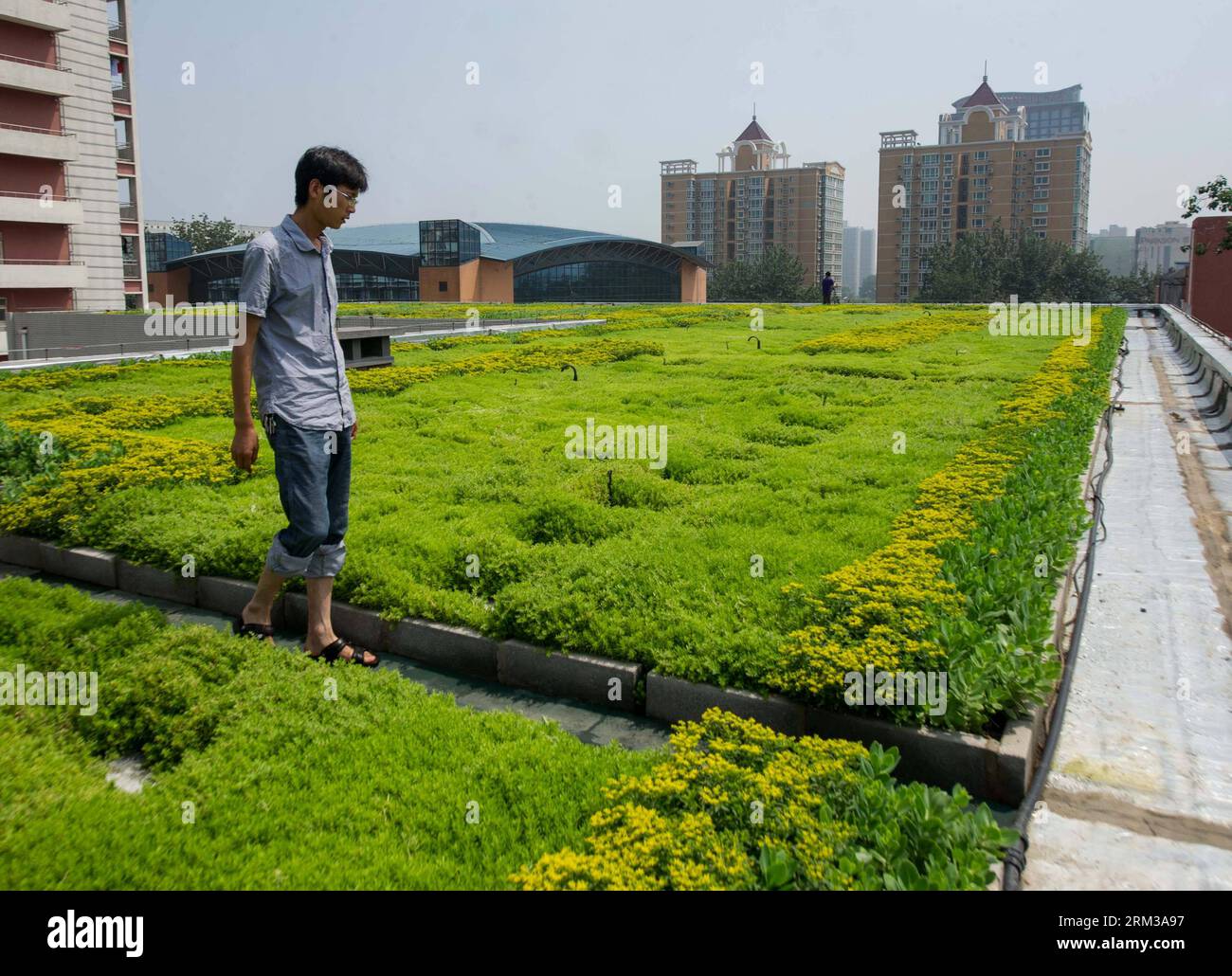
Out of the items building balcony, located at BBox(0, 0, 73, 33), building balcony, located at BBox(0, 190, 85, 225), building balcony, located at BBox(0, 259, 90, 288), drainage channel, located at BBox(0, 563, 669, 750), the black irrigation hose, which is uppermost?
building balcony, located at BBox(0, 0, 73, 33)

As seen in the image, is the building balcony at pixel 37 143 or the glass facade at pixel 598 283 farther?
the glass facade at pixel 598 283

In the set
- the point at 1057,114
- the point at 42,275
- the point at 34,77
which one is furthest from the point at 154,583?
the point at 1057,114

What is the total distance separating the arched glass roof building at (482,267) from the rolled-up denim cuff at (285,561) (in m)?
52.2

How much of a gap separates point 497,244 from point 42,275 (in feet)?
98.3

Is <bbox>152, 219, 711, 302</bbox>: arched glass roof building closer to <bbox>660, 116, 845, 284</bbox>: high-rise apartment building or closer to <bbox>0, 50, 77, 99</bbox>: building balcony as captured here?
<bbox>0, 50, 77, 99</bbox>: building balcony

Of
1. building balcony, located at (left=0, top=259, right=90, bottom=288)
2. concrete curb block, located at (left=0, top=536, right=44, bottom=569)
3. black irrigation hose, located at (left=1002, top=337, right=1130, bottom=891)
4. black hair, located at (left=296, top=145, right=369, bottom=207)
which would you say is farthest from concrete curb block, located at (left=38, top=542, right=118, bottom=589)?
building balcony, located at (left=0, top=259, right=90, bottom=288)

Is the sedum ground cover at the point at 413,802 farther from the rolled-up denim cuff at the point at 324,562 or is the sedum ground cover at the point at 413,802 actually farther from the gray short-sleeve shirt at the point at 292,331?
the gray short-sleeve shirt at the point at 292,331

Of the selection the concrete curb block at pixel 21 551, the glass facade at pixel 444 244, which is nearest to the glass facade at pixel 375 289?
the glass facade at pixel 444 244

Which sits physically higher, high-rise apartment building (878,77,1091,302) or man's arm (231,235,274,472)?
high-rise apartment building (878,77,1091,302)

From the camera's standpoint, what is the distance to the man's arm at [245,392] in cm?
404

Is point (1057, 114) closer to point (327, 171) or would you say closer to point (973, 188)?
point (973, 188)

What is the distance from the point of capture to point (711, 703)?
12.5 feet

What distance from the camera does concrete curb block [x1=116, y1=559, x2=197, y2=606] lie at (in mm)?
5320

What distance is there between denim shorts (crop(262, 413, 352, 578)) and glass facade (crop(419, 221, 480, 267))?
52856 mm
